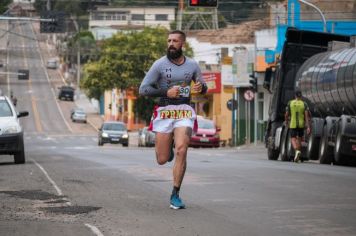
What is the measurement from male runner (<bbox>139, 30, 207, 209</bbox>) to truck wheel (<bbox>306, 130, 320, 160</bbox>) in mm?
16117

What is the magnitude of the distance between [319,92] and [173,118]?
16516 mm

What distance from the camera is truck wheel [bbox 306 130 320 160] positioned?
2838 cm

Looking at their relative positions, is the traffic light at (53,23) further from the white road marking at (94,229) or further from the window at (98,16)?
the window at (98,16)

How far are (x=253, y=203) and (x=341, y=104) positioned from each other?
1392 cm

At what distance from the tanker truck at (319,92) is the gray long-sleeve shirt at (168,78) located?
12.9 m

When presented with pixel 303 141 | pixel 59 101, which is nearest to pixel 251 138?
pixel 303 141

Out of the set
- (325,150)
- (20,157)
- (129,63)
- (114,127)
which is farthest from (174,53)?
(129,63)

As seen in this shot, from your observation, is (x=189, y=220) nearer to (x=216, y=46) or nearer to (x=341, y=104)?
(x=341, y=104)

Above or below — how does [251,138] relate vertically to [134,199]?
below

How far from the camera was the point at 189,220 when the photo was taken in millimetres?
11258

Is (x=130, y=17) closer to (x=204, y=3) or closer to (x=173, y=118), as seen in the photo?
(x=204, y=3)

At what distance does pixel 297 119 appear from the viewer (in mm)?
27906

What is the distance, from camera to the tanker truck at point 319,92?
25547 millimetres

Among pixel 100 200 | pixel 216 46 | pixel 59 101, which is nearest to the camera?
pixel 100 200
